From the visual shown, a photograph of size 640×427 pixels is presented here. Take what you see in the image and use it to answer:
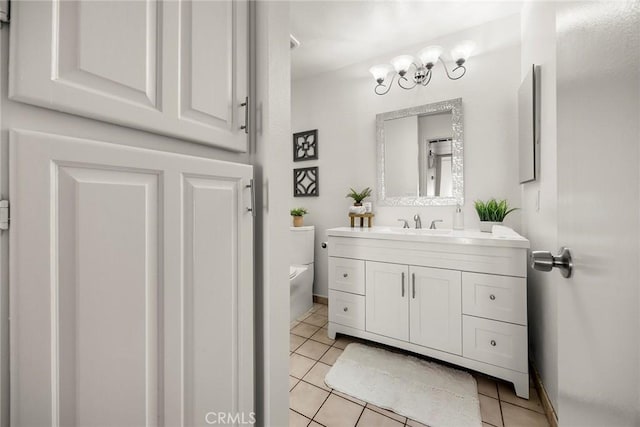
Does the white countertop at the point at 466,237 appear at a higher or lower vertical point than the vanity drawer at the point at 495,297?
higher

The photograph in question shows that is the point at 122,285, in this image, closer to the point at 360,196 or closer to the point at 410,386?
the point at 410,386

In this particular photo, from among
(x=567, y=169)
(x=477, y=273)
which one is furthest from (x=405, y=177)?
(x=567, y=169)

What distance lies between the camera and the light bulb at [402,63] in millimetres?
2107

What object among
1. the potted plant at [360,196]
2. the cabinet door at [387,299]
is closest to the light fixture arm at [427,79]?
the potted plant at [360,196]

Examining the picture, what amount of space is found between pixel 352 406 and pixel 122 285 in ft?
4.41

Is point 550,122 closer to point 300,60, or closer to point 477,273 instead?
point 477,273

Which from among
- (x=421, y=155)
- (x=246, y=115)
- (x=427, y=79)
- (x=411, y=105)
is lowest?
(x=246, y=115)

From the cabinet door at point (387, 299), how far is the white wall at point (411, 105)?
0.65 metres

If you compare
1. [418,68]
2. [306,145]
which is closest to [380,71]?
[418,68]

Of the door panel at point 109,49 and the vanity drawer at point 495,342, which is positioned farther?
the vanity drawer at point 495,342

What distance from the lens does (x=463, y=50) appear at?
1925mm

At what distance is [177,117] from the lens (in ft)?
2.04

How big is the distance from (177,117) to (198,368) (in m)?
0.61

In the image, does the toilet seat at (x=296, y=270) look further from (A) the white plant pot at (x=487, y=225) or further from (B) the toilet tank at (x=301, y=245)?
(A) the white plant pot at (x=487, y=225)
